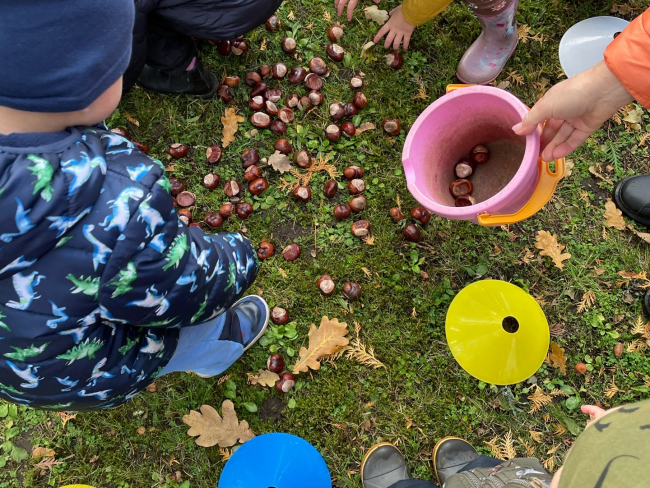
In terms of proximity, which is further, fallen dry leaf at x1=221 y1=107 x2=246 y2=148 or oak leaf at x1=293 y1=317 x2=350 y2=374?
fallen dry leaf at x1=221 y1=107 x2=246 y2=148

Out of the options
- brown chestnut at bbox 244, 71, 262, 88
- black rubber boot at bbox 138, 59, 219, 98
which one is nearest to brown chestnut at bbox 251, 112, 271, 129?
brown chestnut at bbox 244, 71, 262, 88

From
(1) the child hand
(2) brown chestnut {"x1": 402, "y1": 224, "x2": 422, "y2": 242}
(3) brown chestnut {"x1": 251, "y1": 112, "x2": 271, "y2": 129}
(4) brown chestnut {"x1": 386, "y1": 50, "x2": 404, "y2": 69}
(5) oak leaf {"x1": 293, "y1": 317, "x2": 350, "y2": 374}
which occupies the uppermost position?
(1) the child hand

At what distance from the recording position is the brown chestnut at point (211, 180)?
8.79 ft

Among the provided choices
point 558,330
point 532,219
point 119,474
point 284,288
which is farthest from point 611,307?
point 119,474

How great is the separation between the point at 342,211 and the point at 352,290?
1.51ft

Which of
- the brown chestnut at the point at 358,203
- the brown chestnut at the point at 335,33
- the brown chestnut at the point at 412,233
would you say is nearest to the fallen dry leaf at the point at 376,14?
the brown chestnut at the point at 335,33

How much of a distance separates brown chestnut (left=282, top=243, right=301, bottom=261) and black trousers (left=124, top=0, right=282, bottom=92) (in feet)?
3.76

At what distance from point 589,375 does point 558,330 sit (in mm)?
280

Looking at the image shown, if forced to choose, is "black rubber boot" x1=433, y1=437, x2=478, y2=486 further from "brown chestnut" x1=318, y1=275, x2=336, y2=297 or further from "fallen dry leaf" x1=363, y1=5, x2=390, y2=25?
"fallen dry leaf" x1=363, y1=5, x2=390, y2=25

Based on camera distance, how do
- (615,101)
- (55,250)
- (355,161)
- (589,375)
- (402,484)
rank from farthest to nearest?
(355,161) < (589,375) < (402,484) < (615,101) < (55,250)

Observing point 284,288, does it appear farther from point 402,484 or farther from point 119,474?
point 119,474

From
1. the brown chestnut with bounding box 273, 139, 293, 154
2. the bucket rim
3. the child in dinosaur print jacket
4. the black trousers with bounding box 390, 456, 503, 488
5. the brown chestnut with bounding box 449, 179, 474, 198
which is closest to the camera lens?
the child in dinosaur print jacket

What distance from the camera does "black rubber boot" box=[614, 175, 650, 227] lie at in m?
2.48

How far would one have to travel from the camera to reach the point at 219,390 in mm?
2523
